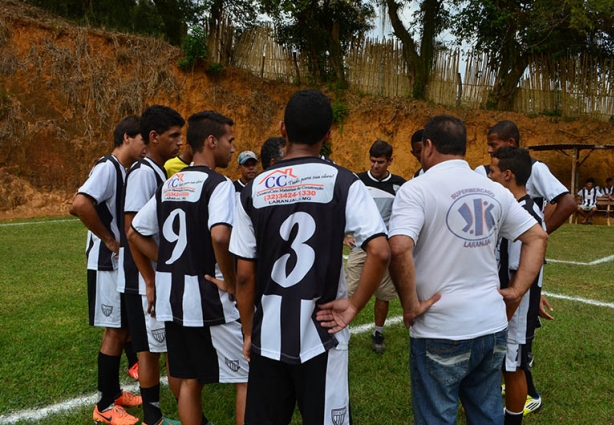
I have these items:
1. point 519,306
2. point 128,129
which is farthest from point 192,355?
point 519,306

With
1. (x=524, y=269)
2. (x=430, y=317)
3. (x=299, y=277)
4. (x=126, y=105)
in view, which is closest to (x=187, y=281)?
(x=299, y=277)

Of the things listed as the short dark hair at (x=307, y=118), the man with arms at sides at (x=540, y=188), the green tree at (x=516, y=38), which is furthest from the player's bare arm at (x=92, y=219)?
the green tree at (x=516, y=38)

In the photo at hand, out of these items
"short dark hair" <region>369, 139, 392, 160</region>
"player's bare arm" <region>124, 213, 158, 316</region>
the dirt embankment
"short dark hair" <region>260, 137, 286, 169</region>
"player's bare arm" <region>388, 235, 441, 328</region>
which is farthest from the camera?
the dirt embankment

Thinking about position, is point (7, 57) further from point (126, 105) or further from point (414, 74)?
point (414, 74)

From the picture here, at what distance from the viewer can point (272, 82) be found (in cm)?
2084

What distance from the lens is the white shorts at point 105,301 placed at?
363 cm

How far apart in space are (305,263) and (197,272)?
0.88 m

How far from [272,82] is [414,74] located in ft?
20.6

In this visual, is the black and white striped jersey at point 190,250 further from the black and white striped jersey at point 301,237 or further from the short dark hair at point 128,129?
the short dark hair at point 128,129

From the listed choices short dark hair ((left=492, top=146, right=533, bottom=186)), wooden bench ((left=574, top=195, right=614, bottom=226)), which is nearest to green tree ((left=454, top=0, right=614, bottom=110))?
wooden bench ((left=574, top=195, right=614, bottom=226))

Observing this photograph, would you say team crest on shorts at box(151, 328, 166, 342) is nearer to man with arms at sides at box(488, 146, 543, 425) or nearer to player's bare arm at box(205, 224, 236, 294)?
player's bare arm at box(205, 224, 236, 294)

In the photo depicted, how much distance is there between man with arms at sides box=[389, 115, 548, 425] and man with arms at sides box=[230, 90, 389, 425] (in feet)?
0.96

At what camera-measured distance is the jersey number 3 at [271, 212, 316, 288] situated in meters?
2.22

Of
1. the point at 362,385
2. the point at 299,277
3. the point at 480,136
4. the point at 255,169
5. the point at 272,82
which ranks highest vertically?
the point at 272,82
